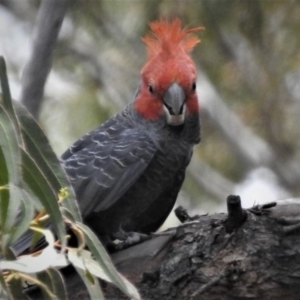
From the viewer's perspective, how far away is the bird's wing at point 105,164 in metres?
2.17

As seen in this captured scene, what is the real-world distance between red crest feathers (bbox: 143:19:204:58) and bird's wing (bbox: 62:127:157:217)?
0.30 meters

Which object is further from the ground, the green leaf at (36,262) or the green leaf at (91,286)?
the green leaf at (91,286)

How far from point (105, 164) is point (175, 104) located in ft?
0.97

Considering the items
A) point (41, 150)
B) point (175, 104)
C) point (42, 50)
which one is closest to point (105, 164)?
point (175, 104)

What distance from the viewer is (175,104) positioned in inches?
91.4

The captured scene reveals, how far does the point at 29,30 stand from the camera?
3672mm

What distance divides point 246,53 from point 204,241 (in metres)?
2.24

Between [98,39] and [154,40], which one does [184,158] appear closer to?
[154,40]

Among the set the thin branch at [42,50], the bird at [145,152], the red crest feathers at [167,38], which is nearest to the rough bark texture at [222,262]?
the bird at [145,152]

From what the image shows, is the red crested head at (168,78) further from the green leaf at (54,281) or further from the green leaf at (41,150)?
the green leaf at (54,281)

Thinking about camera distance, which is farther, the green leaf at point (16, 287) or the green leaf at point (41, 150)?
the green leaf at point (41, 150)

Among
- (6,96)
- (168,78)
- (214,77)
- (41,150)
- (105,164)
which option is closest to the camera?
(6,96)

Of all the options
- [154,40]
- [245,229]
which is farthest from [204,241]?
[154,40]

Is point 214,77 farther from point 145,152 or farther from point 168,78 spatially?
point 145,152
